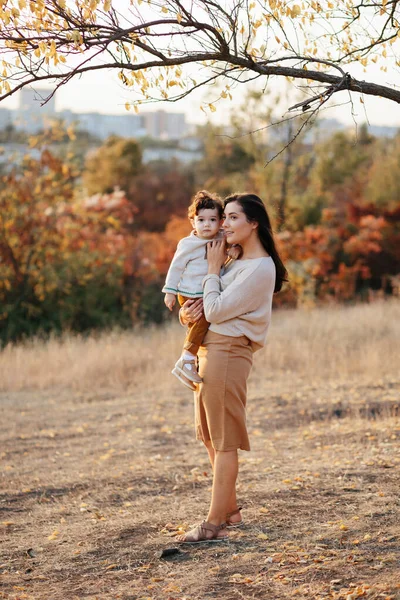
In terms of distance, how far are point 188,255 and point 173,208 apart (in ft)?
75.3

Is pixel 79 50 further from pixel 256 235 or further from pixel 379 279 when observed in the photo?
pixel 379 279

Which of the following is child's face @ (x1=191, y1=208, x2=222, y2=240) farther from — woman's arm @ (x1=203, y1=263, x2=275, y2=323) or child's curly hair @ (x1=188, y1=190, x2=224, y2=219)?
→ woman's arm @ (x1=203, y1=263, x2=275, y2=323)

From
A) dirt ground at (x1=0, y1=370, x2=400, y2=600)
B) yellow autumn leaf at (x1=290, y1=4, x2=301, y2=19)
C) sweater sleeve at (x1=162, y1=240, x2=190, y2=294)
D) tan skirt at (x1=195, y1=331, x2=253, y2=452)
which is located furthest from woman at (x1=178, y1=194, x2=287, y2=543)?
yellow autumn leaf at (x1=290, y1=4, x2=301, y2=19)

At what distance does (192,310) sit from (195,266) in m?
0.23

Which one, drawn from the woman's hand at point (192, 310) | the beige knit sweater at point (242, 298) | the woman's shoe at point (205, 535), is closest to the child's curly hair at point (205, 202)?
the beige knit sweater at point (242, 298)

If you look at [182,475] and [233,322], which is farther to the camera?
[182,475]

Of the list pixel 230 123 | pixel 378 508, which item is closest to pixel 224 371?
pixel 378 508

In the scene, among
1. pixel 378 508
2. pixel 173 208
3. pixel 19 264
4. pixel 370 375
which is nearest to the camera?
pixel 378 508

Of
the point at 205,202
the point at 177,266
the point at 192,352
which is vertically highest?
the point at 205,202

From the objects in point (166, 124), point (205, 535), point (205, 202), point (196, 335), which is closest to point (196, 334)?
point (196, 335)

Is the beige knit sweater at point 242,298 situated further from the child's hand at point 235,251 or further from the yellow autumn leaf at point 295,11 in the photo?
the yellow autumn leaf at point 295,11

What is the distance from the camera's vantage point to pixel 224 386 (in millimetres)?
4027

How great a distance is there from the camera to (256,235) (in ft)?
13.5

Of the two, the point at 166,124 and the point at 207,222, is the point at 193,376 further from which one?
the point at 166,124
